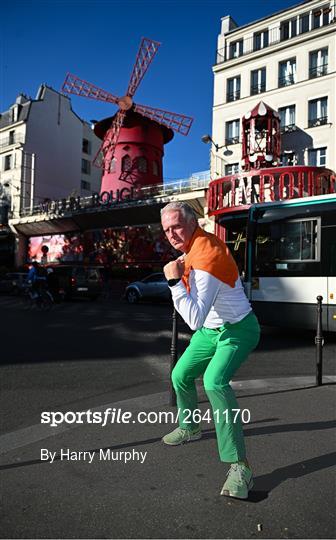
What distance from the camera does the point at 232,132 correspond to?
24.2 meters

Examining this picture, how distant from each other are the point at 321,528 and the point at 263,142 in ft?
67.7

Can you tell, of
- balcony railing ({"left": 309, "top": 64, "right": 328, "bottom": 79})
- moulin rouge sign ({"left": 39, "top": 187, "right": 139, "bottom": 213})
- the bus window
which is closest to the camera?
the bus window

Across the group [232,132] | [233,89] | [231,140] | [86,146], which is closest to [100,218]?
[231,140]

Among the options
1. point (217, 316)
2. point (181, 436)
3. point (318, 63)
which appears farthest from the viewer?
point (318, 63)

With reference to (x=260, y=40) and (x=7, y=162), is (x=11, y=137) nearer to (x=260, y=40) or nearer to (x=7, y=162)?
(x=7, y=162)

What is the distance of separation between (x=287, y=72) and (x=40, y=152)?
2370 cm

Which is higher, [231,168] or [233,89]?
[233,89]

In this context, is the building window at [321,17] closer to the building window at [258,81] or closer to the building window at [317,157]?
the building window at [258,81]

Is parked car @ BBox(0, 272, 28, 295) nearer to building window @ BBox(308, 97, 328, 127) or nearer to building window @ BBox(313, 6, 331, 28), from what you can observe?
building window @ BBox(308, 97, 328, 127)

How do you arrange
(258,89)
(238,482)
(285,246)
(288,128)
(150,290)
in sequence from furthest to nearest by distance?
1. (258,89)
2. (288,128)
3. (150,290)
4. (285,246)
5. (238,482)

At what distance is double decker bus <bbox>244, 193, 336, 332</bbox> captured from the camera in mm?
7867

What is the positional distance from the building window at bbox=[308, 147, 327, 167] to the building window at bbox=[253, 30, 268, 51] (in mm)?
7370

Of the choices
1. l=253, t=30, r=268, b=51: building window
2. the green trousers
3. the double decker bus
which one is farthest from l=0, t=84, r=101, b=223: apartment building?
the green trousers

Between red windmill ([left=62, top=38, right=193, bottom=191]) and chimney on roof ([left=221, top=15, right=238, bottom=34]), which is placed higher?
chimney on roof ([left=221, top=15, right=238, bottom=34])
